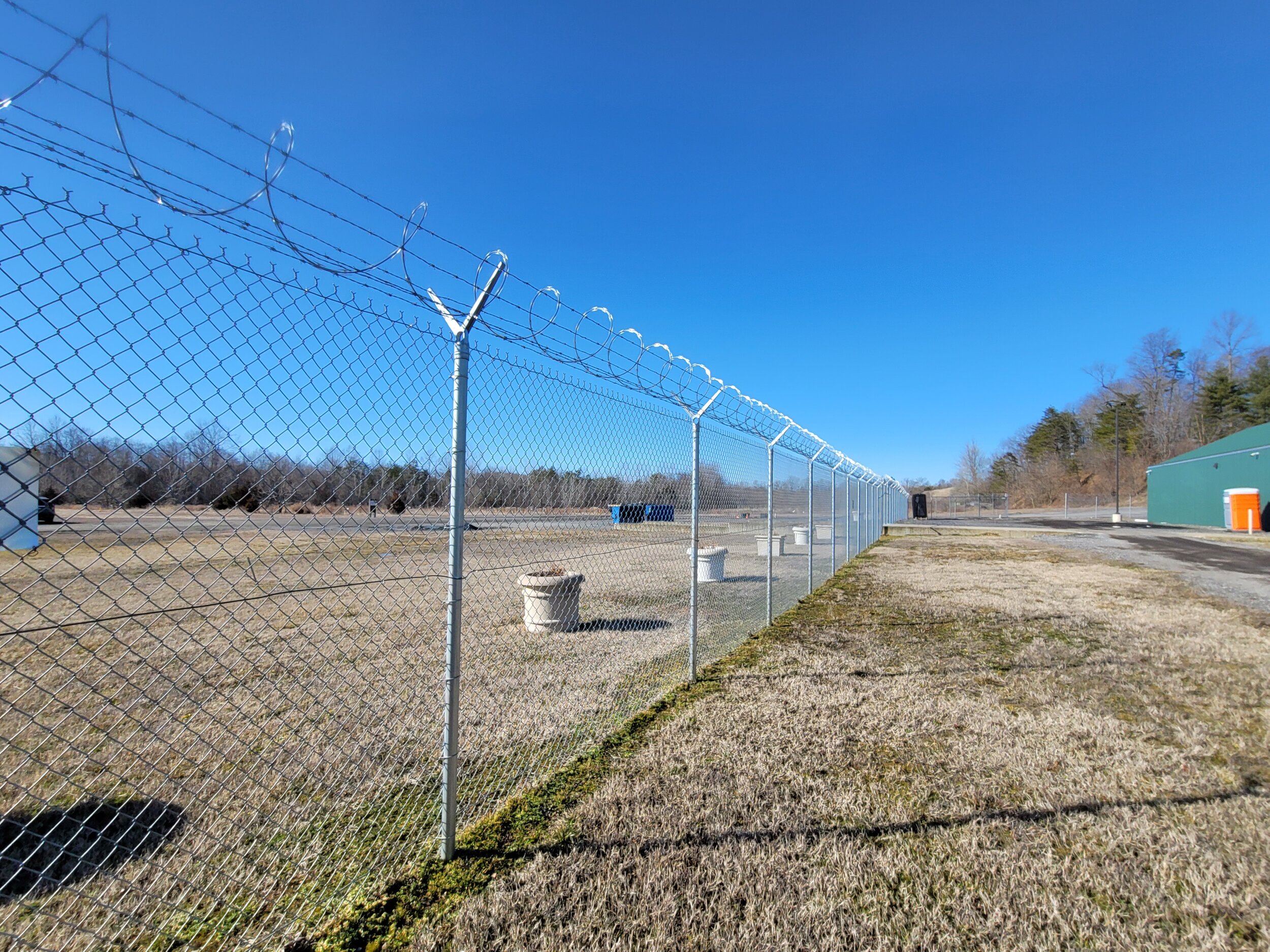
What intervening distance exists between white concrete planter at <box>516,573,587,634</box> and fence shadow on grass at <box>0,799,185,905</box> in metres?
4.02

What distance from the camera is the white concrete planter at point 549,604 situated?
678 cm

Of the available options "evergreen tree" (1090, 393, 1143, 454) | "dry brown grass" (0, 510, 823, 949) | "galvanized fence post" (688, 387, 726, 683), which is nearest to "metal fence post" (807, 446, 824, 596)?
"dry brown grass" (0, 510, 823, 949)

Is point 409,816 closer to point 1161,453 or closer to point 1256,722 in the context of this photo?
point 1256,722

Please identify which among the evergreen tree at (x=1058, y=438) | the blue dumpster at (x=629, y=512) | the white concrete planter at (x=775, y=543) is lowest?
the white concrete planter at (x=775, y=543)

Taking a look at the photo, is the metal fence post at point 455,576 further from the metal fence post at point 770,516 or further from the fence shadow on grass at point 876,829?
the metal fence post at point 770,516

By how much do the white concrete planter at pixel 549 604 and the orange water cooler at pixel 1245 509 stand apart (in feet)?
94.6

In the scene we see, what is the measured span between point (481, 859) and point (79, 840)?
1.84m

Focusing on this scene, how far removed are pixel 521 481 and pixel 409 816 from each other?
1727 millimetres

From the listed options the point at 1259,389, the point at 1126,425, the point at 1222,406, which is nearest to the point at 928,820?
the point at 1259,389

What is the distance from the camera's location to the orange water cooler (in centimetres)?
2291

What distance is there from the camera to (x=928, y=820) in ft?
9.41

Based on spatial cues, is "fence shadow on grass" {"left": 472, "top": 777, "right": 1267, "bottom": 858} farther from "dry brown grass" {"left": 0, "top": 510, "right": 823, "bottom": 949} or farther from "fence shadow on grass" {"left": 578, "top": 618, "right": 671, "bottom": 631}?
"fence shadow on grass" {"left": 578, "top": 618, "right": 671, "bottom": 631}

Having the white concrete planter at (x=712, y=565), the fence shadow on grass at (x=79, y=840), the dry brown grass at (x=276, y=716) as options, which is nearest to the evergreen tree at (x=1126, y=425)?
the white concrete planter at (x=712, y=565)

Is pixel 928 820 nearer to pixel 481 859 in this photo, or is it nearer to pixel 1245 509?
pixel 481 859
